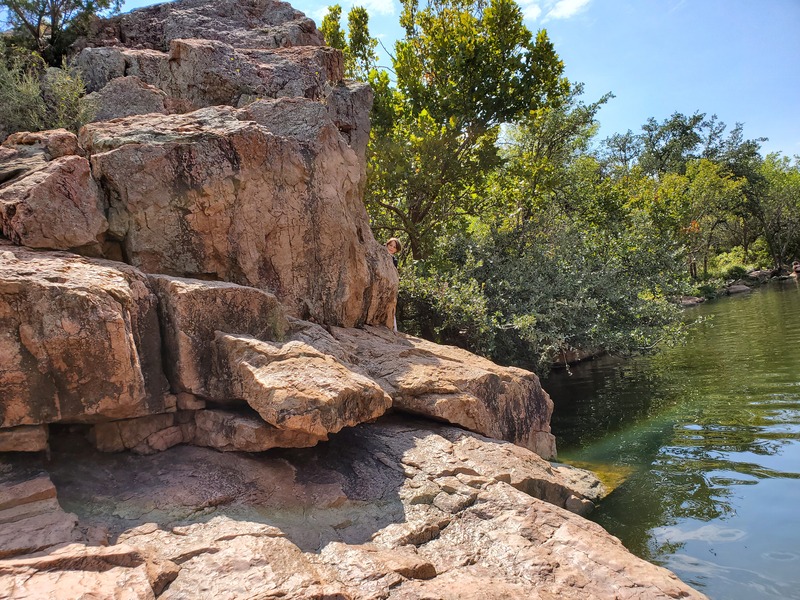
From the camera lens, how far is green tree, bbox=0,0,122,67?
871 centimetres

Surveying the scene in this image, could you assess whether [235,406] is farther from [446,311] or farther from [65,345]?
[446,311]

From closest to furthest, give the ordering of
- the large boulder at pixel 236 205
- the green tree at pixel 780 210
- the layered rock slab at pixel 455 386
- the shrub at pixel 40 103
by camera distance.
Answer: the large boulder at pixel 236 205 → the layered rock slab at pixel 455 386 → the shrub at pixel 40 103 → the green tree at pixel 780 210

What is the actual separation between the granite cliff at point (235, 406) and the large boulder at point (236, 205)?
0.02 m

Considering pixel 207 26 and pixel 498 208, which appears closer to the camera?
pixel 207 26

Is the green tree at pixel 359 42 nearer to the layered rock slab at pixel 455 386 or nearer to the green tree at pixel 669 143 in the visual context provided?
the layered rock slab at pixel 455 386

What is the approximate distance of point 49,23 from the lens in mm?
9195

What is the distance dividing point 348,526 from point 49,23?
31.4 ft

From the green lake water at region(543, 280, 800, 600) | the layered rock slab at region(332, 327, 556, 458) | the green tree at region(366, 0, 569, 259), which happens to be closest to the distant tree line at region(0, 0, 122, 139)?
the layered rock slab at region(332, 327, 556, 458)

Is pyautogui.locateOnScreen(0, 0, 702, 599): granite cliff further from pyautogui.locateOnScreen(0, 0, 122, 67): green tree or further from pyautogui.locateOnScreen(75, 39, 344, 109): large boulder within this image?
pyautogui.locateOnScreen(0, 0, 122, 67): green tree

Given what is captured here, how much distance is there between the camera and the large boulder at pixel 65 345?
12.6ft

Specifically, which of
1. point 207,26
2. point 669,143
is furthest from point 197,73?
point 669,143

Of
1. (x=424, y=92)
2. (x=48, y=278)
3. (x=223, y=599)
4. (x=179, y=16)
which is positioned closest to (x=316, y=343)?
(x=48, y=278)

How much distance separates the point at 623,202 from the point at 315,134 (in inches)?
465

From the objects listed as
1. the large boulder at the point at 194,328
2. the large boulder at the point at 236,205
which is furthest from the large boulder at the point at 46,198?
the large boulder at the point at 194,328
